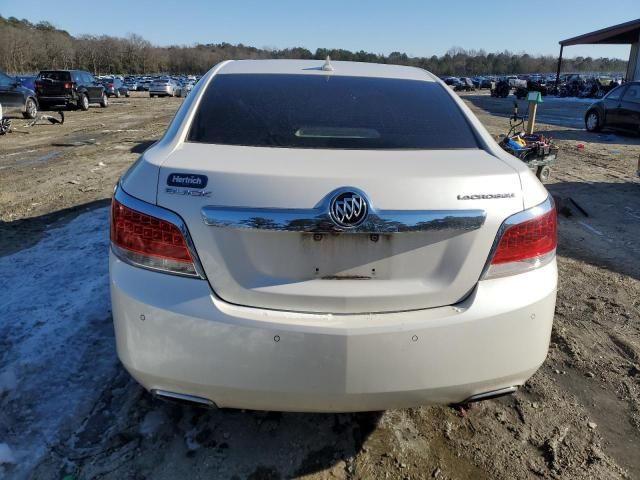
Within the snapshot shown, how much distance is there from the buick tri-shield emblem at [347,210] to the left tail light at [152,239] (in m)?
0.53

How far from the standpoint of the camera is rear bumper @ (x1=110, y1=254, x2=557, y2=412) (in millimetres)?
1830

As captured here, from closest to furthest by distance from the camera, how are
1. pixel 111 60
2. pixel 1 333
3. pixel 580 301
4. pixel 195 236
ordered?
1. pixel 195 236
2. pixel 1 333
3. pixel 580 301
4. pixel 111 60

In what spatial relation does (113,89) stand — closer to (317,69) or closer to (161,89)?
(161,89)

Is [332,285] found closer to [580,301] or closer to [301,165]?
[301,165]

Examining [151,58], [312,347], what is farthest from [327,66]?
[151,58]

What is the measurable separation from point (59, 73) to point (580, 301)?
25.0 metres

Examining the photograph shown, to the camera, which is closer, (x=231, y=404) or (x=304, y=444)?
(x=231, y=404)

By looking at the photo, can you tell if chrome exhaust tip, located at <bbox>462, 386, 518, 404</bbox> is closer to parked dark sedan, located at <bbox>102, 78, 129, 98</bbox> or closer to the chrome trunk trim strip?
the chrome trunk trim strip

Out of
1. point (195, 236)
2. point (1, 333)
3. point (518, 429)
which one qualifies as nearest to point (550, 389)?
point (518, 429)

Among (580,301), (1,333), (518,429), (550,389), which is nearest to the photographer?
(518,429)

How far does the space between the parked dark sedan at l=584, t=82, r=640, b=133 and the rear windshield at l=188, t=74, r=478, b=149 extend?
14.1 meters

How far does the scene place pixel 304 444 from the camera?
7.97 ft

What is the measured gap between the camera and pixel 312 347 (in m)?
1.82

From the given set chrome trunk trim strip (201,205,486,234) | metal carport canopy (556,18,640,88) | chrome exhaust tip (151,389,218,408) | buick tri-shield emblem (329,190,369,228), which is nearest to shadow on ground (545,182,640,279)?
chrome trunk trim strip (201,205,486,234)
